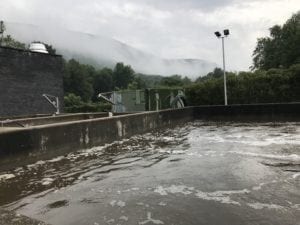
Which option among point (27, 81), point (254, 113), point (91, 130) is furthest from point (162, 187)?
point (27, 81)

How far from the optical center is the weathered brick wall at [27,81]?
1819 centimetres

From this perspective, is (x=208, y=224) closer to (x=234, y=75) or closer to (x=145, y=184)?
(x=145, y=184)

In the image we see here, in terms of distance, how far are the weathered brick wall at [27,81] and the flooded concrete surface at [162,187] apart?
1064cm

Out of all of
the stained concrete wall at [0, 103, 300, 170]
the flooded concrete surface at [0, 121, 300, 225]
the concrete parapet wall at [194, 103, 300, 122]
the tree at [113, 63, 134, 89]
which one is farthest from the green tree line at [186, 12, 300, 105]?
the tree at [113, 63, 134, 89]

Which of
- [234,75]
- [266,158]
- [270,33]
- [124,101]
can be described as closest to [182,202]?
[266,158]

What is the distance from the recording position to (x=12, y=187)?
568 cm

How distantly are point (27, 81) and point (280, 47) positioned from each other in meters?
33.7

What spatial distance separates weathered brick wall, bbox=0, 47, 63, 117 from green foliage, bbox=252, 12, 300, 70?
91.2 ft

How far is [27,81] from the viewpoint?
19.6m

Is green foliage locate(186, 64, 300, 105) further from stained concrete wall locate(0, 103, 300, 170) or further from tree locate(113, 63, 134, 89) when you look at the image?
tree locate(113, 63, 134, 89)

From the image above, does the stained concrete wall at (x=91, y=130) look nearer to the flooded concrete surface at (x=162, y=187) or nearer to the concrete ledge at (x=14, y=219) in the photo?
the flooded concrete surface at (x=162, y=187)

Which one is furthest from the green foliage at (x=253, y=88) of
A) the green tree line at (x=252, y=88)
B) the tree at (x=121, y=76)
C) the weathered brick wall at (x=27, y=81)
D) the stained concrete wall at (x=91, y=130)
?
the tree at (x=121, y=76)

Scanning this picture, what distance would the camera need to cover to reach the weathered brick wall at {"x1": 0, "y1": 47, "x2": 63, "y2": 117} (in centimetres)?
1819

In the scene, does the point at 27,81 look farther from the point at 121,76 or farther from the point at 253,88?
the point at 121,76
